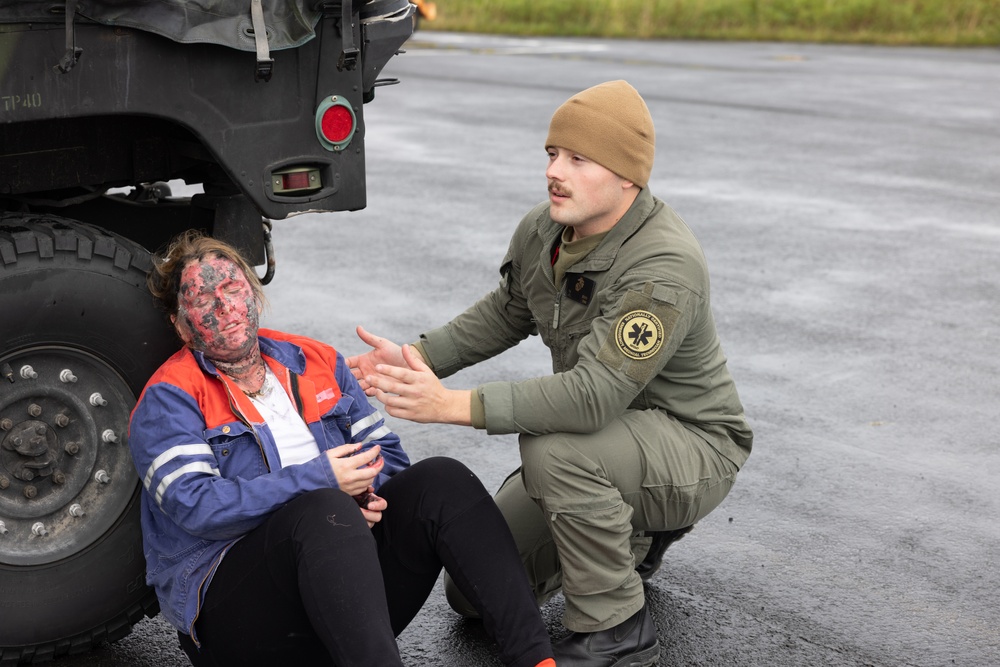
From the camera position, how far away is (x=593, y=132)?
3.33 metres

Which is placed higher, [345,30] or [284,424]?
[345,30]

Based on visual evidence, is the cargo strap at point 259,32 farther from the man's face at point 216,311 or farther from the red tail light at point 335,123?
the man's face at point 216,311

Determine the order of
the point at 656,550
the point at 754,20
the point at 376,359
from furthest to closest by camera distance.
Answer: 1. the point at 754,20
2. the point at 656,550
3. the point at 376,359

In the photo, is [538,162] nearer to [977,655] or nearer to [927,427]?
[927,427]

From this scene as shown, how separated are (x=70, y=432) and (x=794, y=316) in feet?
13.4

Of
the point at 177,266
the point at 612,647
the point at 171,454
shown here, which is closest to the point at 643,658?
the point at 612,647

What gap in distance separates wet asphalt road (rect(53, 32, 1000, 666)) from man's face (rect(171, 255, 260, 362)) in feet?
2.87

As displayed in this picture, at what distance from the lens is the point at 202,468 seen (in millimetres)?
2914

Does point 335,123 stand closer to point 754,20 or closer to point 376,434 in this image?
point 376,434

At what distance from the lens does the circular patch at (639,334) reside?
3.22 m

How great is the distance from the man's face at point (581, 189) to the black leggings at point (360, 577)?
71 cm

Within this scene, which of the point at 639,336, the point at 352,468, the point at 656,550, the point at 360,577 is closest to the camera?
the point at 360,577

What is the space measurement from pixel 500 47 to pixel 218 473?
1754 centimetres

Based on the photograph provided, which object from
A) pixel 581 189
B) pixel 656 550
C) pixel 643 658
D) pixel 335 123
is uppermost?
pixel 335 123
